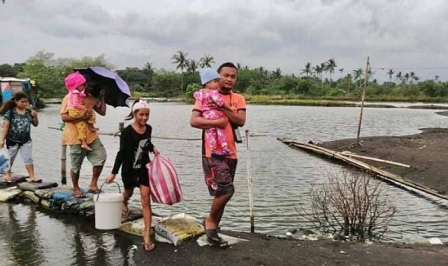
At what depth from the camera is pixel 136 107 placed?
5242mm

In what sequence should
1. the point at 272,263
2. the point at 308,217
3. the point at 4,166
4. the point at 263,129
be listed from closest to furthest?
the point at 272,263, the point at 4,166, the point at 308,217, the point at 263,129

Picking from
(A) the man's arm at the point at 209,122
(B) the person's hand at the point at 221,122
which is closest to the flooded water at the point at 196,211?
(A) the man's arm at the point at 209,122

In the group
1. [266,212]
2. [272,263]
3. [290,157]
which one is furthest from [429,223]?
[290,157]

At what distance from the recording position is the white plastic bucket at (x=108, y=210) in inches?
228

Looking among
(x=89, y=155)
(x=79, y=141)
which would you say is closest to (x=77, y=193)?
(x=89, y=155)

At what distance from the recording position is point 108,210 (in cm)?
588

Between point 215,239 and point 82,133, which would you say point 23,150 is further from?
point 215,239

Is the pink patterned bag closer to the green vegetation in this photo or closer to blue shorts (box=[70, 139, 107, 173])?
blue shorts (box=[70, 139, 107, 173])

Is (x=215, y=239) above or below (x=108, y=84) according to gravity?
below

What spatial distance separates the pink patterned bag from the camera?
535 centimetres

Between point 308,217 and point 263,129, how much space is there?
23.2m

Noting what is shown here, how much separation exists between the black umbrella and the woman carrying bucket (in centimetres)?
129

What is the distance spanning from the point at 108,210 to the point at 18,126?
310cm

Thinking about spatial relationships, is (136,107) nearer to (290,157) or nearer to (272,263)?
(272,263)
